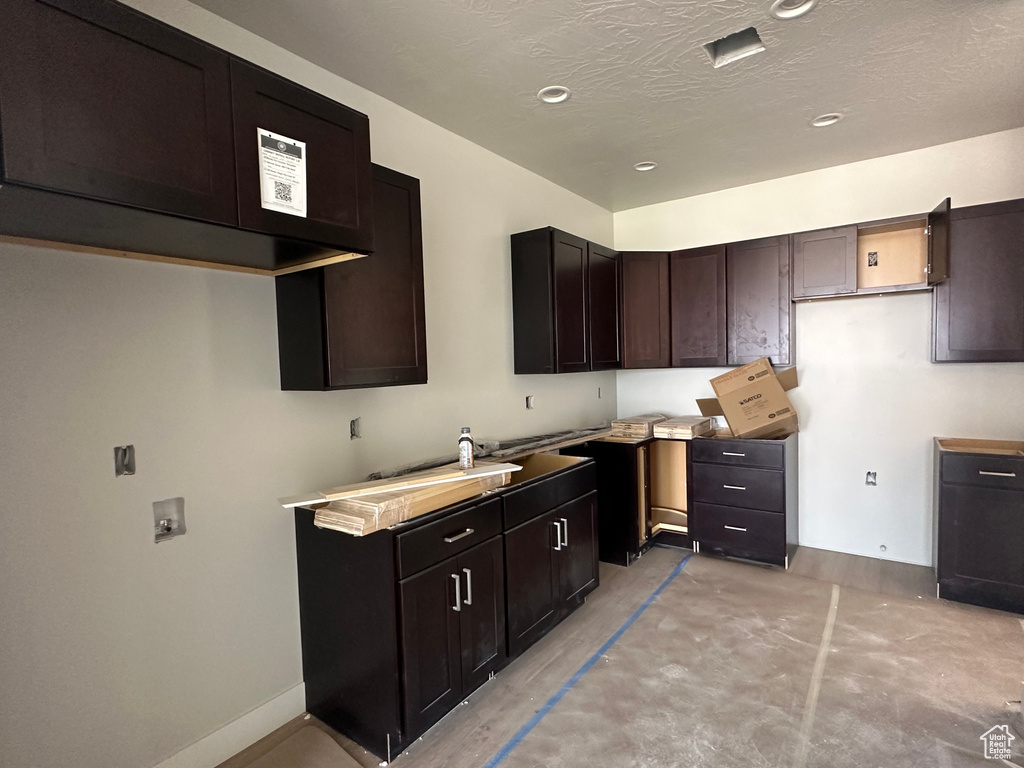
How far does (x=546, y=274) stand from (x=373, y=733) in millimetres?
2605

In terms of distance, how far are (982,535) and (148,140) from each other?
Result: 13.9 feet

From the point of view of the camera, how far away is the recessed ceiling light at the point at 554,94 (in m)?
2.56

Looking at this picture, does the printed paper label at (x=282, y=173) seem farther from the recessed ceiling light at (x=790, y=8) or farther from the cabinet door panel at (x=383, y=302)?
the recessed ceiling light at (x=790, y=8)

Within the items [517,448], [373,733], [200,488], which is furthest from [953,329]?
[200,488]

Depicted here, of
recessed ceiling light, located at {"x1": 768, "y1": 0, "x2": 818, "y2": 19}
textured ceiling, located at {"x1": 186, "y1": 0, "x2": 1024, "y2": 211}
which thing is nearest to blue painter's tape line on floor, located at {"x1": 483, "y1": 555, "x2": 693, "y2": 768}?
textured ceiling, located at {"x1": 186, "y1": 0, "x2": 1024, "y2": 211}

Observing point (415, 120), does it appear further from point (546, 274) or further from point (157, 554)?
point (157, 554)

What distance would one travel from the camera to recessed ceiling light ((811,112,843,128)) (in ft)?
9.72

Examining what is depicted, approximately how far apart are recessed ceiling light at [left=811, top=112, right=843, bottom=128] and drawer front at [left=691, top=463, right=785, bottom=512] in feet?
7.27

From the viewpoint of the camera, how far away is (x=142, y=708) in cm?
179

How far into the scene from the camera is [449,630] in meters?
2.18

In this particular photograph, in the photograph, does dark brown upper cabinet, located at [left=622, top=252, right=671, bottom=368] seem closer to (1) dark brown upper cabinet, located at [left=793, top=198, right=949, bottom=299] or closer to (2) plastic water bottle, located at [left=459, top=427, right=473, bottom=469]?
(1) dark brown upper cabinet, located at [left=793, top=198, right=949, bottom=299]

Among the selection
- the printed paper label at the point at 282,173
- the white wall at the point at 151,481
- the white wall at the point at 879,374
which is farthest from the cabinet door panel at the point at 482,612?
the white wall at the point at 879,374

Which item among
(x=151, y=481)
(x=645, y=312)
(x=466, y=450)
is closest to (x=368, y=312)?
(x=466, y=450)

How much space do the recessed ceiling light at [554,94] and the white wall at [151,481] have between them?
77 cm
